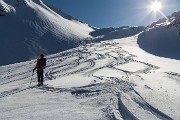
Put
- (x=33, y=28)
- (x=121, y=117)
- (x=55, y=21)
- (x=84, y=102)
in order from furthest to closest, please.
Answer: (x=55, y=21)
(x=33, y=28)
(x=84, y=102)
(x=121, y=117)

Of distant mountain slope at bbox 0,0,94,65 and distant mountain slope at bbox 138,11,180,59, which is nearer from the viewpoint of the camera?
distant mountain slope at bbox 138,11,180,59

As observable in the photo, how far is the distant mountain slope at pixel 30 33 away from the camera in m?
103

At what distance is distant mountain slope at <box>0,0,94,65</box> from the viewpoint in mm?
102812

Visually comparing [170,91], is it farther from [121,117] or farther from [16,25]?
[16,25]

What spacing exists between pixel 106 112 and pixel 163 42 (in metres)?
53.6

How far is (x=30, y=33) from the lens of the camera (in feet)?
397

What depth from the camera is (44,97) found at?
Answer: 1630 centimetres

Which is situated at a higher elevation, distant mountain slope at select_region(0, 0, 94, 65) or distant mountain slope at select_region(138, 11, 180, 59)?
distant mountain slope at select_region(0, 0, 94, 65)

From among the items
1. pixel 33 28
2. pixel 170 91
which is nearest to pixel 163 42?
pixel 170 91

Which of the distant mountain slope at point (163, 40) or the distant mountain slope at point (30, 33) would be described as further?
the distant mountain slope at point (30, 33)

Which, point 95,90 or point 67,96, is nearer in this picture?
point 67,96

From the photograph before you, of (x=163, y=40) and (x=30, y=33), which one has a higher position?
(x=30, y=33)

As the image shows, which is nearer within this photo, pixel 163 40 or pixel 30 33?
pixel 163 40

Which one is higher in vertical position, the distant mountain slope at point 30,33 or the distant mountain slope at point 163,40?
the distant mountain slope at point 30,33
